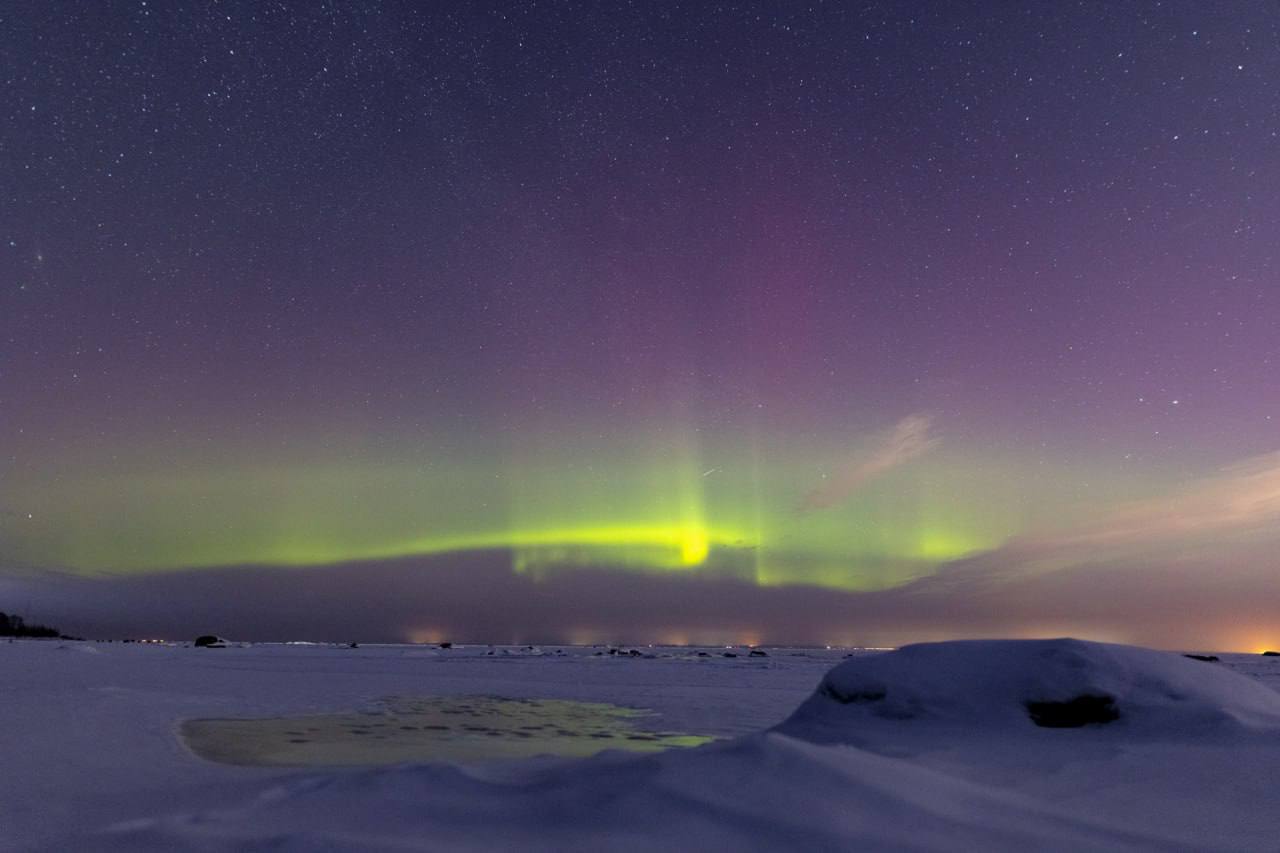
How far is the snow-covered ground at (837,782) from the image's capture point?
409cm

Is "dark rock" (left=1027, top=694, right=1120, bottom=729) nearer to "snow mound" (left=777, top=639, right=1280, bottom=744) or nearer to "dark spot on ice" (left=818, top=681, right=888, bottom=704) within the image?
"snow mound" (left=777, top=639, right=1280, bottom=744)

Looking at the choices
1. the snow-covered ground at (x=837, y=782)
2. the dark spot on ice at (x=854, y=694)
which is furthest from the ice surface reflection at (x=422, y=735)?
the dark spot on ice at (x=854, y=694)

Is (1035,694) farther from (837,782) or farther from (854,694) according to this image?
(837,782)

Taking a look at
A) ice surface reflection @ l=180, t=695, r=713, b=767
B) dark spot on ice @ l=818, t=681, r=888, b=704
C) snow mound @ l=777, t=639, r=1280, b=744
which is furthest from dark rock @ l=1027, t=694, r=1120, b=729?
ice surface reflection @ l=180, t=695, r=713, b=767

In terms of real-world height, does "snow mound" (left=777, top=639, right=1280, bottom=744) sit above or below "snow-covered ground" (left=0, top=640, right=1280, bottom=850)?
above

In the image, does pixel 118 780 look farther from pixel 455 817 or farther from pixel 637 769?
pixel 637 769

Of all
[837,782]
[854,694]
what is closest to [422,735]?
[854,694]

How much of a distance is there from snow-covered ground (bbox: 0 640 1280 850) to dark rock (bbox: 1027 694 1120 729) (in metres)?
0.02

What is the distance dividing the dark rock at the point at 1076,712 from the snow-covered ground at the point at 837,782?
0.02m

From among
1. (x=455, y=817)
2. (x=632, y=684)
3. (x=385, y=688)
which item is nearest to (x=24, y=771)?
(x=455, y=817)

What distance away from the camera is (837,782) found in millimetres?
4535

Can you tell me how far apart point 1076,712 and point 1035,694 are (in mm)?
351

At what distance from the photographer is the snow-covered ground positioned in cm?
409

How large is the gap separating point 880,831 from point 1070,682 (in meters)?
4.27
